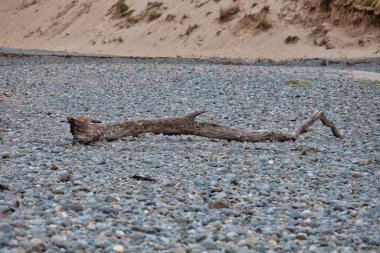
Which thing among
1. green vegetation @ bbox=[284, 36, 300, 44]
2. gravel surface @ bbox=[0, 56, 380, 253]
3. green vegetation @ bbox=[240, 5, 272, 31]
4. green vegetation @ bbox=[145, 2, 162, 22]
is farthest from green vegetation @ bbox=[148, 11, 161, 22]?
gravel surface @ bbox=[0, 56, 380, 253]

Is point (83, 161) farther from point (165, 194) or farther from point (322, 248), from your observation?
point (322, 248)

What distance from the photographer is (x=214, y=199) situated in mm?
6328

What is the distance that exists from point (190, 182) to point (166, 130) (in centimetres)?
253

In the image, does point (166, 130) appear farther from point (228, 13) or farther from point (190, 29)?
point (228, 13)

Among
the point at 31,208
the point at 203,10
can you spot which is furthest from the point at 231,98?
the point at 203,10

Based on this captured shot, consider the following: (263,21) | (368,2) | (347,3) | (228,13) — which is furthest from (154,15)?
(368,2)

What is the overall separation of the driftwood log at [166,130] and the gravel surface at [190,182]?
14 centimetres

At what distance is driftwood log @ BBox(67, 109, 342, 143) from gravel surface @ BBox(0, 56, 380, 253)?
0.14 metres

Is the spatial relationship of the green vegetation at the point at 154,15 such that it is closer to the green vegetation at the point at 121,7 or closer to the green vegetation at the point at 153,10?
the green vegetation at the point at 153,10

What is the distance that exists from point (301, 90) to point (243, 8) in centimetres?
2118

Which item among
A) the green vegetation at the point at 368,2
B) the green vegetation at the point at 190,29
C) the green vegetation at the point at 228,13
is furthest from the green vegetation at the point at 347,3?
the green vegetation at the point at 190,29

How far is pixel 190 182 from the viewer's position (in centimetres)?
705

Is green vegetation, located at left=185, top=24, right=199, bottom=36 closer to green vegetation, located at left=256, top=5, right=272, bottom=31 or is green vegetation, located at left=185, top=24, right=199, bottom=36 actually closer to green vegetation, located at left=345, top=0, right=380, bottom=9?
green vegetation, located at left=256, top=5, right=272, bottom=31

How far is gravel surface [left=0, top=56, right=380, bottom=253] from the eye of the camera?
Result: 16.6 feet
